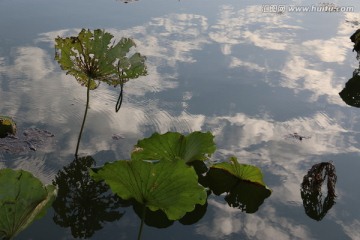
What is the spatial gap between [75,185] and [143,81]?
1.74 m

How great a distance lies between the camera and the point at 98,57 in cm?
296

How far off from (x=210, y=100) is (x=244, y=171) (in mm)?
1435

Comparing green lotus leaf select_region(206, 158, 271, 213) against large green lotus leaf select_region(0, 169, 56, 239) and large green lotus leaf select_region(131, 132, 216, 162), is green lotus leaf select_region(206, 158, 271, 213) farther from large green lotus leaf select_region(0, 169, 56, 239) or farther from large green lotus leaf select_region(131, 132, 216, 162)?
large green lotus leaf select_region(0, 169, 56, 239)

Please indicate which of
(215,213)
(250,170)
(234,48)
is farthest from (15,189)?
(234,48)

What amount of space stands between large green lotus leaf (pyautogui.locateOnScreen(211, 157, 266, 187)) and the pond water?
6.7 inches

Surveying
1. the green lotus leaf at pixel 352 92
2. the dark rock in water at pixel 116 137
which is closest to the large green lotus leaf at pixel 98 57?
the dark rock in water at pixel 116 137

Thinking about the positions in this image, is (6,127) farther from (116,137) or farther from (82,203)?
(82,203)

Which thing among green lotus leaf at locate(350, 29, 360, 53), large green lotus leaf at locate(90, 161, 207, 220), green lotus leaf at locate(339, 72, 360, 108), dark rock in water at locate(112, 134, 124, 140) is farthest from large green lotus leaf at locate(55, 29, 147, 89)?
green lotus leaf at locate(350, 29, 360, 53)

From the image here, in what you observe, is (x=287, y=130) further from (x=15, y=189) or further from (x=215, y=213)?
(x=15, y=189)

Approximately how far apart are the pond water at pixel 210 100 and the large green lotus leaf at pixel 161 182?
448 mm

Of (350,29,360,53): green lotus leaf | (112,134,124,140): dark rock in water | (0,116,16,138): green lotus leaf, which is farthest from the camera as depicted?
(350,29,360,53): green lotus leaf

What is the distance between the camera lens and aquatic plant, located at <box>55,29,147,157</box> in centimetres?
294

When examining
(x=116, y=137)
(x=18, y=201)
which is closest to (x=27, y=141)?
(x=116, y=137)

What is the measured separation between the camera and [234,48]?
17.4 ft
